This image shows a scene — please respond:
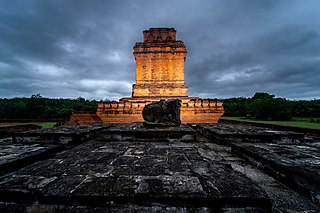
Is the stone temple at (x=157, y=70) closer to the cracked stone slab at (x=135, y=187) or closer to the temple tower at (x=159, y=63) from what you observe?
the temple tower at (x=159, y=63)

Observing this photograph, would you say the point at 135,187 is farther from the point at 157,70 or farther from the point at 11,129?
the point at 157,70

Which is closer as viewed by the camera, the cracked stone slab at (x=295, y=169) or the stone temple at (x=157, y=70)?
the cracked stone slab at (x=295, y=169)

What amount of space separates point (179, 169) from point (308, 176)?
1.35 meters

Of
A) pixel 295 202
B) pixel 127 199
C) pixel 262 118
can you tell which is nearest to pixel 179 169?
pixel 127 199

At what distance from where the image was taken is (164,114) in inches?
181

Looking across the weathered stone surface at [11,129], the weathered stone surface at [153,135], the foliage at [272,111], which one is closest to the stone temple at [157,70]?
the weathered stone surface at [11,129]

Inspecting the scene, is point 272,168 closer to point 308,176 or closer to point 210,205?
point 308,176

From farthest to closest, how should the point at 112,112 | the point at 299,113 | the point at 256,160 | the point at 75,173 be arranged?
the point at 299,113 → the point at 112,112 → the point at 256,160 → the point at 75,173

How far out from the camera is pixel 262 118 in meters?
23.8

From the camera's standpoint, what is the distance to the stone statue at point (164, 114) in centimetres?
456

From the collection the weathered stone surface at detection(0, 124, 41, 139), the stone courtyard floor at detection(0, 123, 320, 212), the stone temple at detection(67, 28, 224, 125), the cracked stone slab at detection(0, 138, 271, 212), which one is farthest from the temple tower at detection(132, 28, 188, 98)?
the cracked stone slab at detection(0, 138, 271, 212)

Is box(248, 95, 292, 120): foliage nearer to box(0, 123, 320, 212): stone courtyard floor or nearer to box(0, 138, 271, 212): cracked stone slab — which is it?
box(0, 123, 320, 212): stone courtyard floor

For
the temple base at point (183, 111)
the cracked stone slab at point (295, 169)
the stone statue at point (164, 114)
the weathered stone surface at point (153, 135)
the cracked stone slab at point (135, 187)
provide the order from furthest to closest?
1. the temple base at point (183, 111)
2. the stone statue at point (164, 114)
3. the weathered stone surface at point (153, 135)
4. the cracked stone slab at point (295, 169)
5. the cracked stone slab at point (135, 187)

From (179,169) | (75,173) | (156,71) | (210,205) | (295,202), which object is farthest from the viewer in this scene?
(156,71)
